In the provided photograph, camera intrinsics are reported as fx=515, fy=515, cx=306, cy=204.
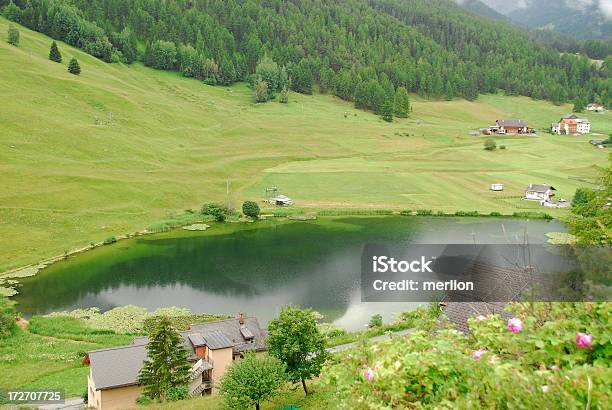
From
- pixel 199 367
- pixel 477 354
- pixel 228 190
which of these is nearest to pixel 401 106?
pixel 228 190

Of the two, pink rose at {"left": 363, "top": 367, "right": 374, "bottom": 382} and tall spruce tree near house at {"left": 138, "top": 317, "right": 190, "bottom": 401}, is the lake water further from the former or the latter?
pink rose at {"left": 363, "top": 367, "right": 374, "bottom": 382}

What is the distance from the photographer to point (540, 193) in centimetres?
7850

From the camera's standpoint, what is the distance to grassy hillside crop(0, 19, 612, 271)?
Answer: 6600 centimetres

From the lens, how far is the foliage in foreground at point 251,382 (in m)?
22.5

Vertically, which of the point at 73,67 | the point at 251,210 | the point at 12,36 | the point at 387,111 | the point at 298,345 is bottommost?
the point at 251,210

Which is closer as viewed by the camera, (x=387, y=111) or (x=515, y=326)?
(x=515, y=326)

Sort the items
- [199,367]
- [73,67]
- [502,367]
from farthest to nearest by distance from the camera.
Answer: [73,67], [199,367], [502,367]

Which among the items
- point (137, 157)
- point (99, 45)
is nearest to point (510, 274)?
point (137, 157)

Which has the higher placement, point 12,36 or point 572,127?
point 12,36

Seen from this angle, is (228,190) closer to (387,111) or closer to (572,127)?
(387,111)

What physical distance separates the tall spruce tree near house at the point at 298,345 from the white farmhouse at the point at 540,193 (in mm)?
62842

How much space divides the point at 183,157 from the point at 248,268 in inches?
1691

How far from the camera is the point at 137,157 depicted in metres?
83.8

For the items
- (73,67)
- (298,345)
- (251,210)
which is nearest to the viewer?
(298,345)
